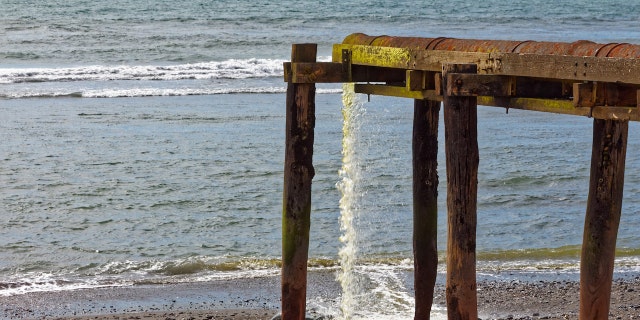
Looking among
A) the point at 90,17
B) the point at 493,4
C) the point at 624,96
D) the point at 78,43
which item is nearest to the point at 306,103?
the point at 624,96

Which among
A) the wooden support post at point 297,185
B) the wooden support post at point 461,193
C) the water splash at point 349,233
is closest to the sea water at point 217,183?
the water splash at point 349,233

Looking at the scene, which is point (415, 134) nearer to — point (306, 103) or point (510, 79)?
point (306, 103)

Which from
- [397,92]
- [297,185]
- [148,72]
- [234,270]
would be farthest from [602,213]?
[148,72]

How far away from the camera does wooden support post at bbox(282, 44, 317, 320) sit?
8.37 meters

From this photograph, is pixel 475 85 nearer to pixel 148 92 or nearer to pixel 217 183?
pixel 217 183

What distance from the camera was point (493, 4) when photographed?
74.7 m

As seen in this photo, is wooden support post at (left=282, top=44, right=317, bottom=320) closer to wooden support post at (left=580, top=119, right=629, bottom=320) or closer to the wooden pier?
the wooden pier

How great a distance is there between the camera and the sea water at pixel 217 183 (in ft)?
41.5

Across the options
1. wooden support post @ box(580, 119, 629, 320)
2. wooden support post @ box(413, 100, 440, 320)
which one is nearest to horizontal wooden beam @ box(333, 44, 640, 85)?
wooden support post @ box(580, 119, 629, 320)

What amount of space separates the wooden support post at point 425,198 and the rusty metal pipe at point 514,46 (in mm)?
764

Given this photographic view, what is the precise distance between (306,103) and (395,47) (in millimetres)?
844

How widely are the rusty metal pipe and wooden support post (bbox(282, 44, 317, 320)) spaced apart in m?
0.62

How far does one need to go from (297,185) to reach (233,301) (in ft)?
9.48

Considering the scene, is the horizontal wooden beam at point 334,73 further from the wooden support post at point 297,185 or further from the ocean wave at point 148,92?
the ocean wave at point 148,92
